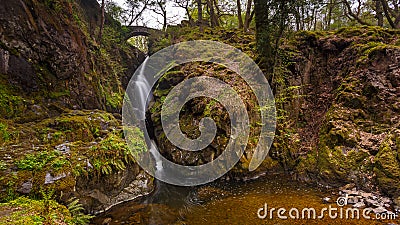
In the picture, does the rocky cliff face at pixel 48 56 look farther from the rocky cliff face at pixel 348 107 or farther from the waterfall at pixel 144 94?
the rocky cliff face at pixel 348 107

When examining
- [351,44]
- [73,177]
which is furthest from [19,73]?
[351,44]

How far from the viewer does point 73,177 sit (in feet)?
16.8

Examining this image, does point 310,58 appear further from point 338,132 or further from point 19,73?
point 19,73

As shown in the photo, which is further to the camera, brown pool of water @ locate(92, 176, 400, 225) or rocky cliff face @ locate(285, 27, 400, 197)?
rocky cliff face @ locate(285, 27, 400, 197)

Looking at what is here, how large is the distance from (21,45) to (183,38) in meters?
10.2

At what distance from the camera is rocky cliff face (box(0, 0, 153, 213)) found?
4918 mm

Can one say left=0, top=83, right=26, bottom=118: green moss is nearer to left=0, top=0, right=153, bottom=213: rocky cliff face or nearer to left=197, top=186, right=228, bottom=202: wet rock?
left=0, top=0, right=153, bottom=213: rocky cliff face

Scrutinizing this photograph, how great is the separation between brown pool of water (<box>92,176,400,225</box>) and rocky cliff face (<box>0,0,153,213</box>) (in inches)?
28.5

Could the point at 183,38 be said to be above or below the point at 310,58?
above

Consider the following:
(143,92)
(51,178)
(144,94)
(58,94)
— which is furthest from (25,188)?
(143,92)

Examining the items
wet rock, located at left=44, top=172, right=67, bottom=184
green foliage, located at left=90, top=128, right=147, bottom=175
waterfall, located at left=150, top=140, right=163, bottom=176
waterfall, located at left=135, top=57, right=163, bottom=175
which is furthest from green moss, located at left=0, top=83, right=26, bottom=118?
waterfall, located at left=135, top=57, right=163, bottom=175

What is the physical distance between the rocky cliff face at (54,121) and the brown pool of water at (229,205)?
725 millimetres

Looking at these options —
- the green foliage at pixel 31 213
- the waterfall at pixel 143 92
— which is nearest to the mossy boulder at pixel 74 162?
the green foliage at pixel 31 213

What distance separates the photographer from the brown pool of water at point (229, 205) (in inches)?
211
